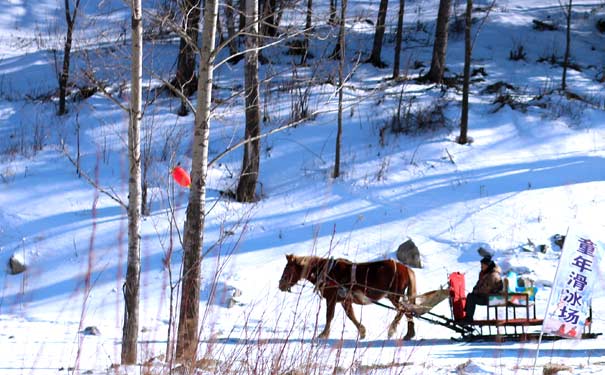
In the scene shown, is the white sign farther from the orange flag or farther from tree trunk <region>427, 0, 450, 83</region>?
tree trunk <region>427, 0, 450, 83</region>

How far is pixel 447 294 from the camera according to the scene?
9.76 metres

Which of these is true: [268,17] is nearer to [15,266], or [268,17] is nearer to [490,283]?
[490,283]

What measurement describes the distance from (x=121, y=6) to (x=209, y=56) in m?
23.8

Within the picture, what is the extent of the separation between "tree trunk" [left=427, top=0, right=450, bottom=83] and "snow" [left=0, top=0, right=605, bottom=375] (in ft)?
2.62

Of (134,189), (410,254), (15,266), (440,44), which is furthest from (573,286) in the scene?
(440,44)

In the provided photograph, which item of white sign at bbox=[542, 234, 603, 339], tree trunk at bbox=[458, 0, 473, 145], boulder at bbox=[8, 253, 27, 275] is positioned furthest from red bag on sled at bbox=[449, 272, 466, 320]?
tree trunk at bbox=[458, 0, 473, 145]

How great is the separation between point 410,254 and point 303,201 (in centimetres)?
306

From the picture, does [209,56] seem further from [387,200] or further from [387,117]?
[387,117]

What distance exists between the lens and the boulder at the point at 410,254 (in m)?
13.2

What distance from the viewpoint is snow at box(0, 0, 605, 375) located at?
10852 mm

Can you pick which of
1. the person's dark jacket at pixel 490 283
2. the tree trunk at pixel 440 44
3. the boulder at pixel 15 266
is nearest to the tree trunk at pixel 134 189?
the person's dark jacket at pixel 490 283

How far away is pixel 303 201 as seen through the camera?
51.0ft

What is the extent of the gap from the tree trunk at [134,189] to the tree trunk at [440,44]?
13.7 meters

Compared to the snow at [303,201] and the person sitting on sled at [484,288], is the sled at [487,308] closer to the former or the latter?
the person sitting on sled at [484,288]
